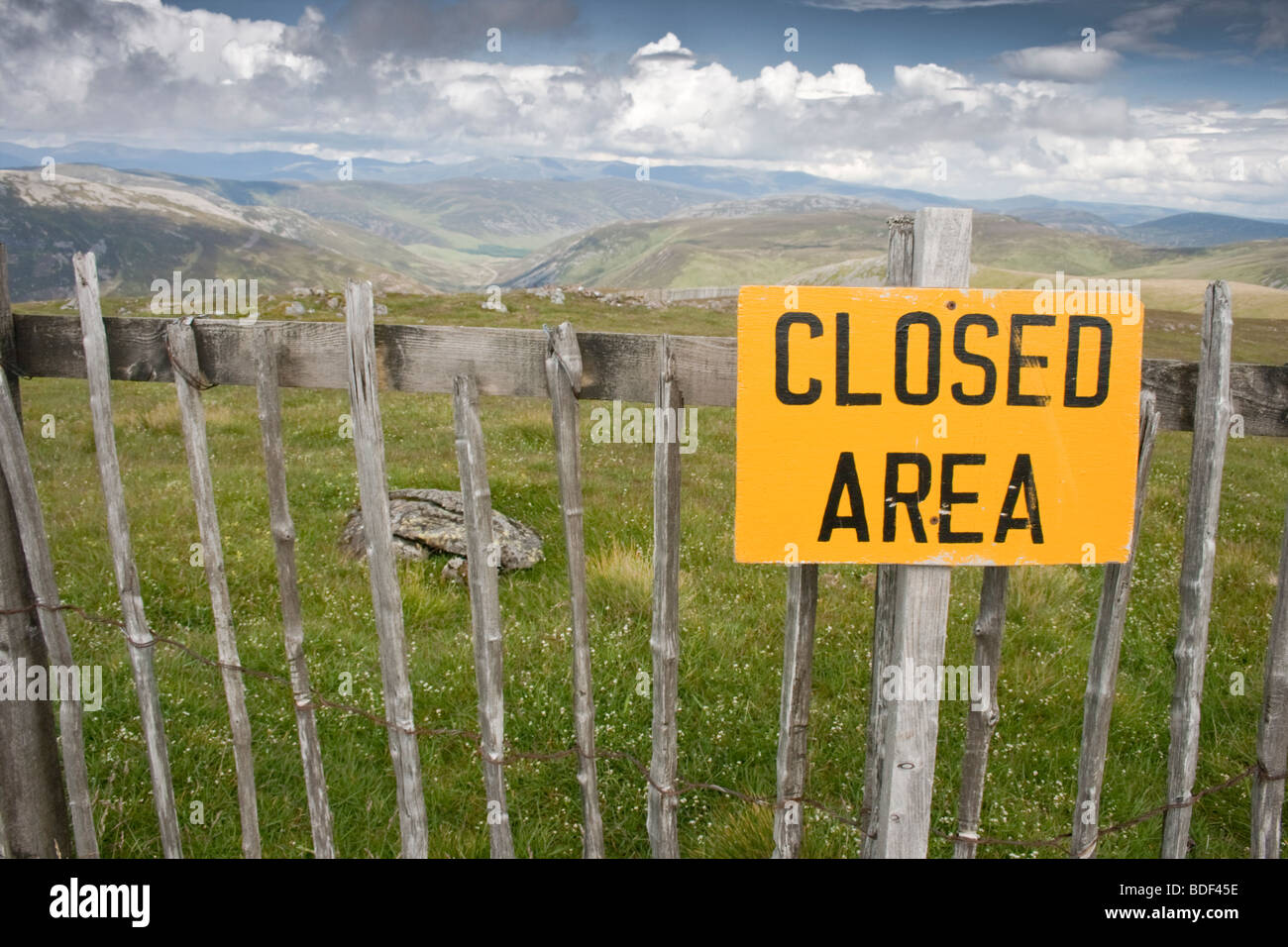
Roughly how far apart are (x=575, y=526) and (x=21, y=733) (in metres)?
2.98

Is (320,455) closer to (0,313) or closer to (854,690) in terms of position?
(0,313)

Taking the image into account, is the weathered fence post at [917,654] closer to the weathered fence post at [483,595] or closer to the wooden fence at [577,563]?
the wooden fence at [577,563]

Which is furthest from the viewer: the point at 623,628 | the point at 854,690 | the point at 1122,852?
the point at 623,628

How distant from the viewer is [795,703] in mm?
3521

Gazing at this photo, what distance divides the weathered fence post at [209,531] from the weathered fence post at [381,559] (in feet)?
2.29

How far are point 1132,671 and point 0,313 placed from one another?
24.6 ft

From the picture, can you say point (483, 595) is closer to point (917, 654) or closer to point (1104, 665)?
point (917, 654)

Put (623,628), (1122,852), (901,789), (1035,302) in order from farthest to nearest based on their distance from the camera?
(623,628) → (1122,852) → (901,789) → (1035,302)

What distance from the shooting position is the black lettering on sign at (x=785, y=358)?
3104mm

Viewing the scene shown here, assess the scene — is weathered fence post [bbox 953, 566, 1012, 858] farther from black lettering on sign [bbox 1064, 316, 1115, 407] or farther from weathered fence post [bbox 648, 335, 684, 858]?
Answer: weathered fence post [bbox 648, 335, 684, 858]

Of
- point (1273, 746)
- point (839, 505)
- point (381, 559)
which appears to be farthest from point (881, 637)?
point (381, 559)
